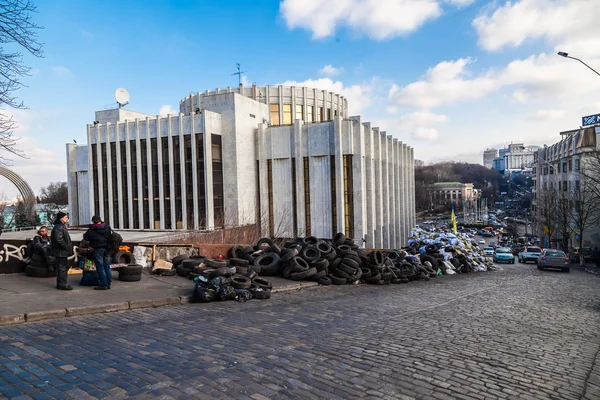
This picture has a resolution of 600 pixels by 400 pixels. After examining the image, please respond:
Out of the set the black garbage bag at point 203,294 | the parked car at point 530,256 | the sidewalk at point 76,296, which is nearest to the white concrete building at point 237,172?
the parked car at point 530,256

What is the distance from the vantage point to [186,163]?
35156mm

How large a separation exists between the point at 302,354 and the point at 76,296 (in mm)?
5799

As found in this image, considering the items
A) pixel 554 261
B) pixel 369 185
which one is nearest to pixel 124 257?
pixel 554 261

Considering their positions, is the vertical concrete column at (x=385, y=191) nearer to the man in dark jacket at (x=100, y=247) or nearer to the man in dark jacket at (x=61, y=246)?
the man in dark jacket at (x=100, y=247)

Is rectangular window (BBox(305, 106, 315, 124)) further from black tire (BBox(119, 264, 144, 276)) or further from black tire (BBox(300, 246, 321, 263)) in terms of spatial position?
black tire (BBox(119, 264, 144, 276))

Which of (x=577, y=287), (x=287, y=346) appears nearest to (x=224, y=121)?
(x=577, y=287)

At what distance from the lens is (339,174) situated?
3378 centimetres

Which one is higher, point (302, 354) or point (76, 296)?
point (76, 296)

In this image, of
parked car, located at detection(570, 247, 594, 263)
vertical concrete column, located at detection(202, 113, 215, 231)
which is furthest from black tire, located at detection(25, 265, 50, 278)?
parked car, located at detection(570, 247, 594, 263)

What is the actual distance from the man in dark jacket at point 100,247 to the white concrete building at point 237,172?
909 inches

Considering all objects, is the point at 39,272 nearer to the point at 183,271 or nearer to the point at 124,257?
the point at 124,257

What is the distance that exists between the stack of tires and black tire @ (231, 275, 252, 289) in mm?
4932

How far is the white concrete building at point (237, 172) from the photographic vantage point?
34.3m

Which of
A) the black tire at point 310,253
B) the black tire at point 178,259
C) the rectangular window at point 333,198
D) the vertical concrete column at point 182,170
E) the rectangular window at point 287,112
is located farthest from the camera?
the rectangular window at point 287,112
